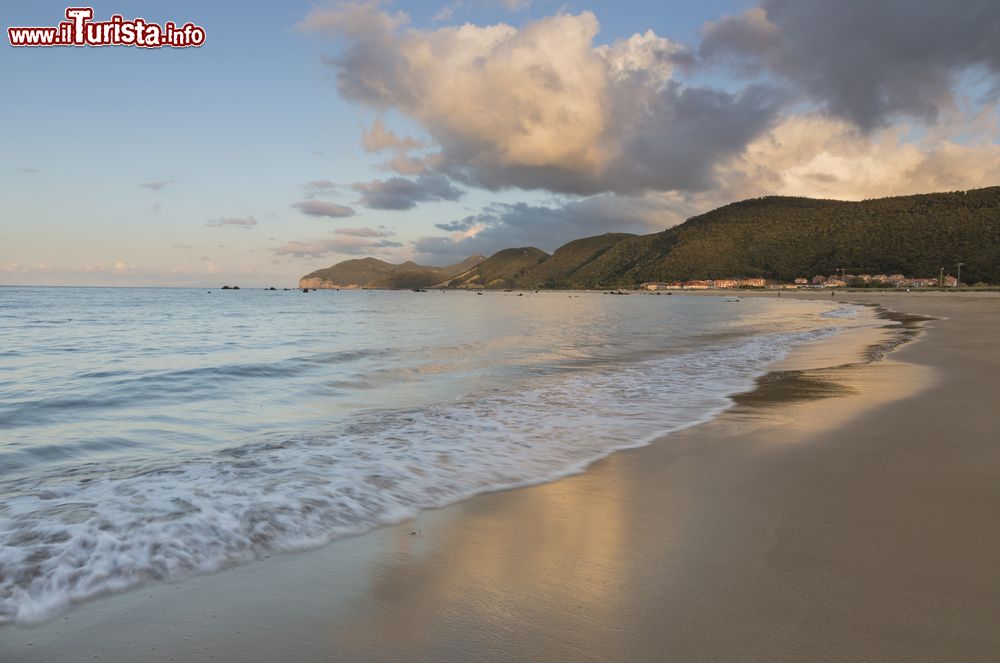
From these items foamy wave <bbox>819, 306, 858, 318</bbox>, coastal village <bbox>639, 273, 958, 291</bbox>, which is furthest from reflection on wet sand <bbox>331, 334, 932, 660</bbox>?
coastal village <bbox>639, 273, 958, 291</bbox>

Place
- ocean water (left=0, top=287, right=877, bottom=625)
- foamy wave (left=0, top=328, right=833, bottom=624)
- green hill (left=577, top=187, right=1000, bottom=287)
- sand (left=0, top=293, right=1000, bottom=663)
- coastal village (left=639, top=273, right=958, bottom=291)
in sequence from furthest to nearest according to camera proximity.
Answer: green hill (left=577, top=187, right=1000, bottom=287)
coastal village (left=639, top=273, right=958, bottom=291)
ocean water (left=0, top=287, right=877, bottom=625)
foamy wave (left=0, top=328, right=833, bottom=624)
sand (left=0, top=293, right=1000, bottom=663)

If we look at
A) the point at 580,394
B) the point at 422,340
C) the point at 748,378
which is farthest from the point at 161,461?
the point at 422,340

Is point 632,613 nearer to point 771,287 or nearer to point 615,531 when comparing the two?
point 615,531

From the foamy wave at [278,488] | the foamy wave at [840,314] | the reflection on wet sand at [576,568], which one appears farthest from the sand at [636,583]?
the foamy wave at [840,314]

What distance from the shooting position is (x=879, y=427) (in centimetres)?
750

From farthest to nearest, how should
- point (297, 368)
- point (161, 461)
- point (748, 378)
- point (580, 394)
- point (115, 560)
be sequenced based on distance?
point (297, 368) → point (748, 378) → point (580, 394) → point (161, 461) → point (115, 560)

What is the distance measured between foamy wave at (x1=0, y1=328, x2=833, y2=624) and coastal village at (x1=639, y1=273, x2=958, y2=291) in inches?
4729

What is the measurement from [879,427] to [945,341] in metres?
15.9

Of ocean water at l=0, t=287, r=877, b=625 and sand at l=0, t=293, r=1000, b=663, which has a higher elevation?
sand at l=0, t=293, r=1000, b=663

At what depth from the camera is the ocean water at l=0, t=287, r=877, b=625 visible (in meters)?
4.14

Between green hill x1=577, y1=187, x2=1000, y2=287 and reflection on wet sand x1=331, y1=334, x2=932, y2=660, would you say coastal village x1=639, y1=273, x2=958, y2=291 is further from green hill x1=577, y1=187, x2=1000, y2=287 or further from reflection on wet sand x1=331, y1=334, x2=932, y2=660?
reflection on wet sand x1=331, y1=334, x2=932, y2=660

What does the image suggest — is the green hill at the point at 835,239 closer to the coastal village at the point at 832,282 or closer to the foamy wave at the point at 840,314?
the coastal village at the point at 832,282

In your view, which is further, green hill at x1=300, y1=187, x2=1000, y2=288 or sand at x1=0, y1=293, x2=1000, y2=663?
green hill at x1=300, y1=187, x2=1000, y2=288

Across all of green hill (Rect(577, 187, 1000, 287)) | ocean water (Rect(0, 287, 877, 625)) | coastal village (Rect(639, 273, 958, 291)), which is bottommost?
ocean water (Rect(0, 287, 877, 625))
